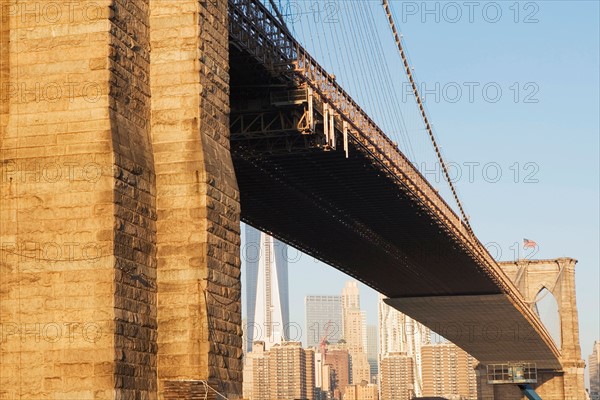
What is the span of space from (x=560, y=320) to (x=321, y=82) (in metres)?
87.7

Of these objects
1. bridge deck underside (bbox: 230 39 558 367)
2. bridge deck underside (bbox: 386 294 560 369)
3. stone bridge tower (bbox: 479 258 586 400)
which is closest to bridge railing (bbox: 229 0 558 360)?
bridge deck underside (bbox: 230 39 558 367)

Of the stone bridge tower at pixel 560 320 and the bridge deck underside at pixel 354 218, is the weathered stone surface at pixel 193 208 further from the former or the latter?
the stone bridge tower at pixel 560 320

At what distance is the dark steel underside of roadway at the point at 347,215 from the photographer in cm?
4775

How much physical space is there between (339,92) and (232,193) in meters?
18.9

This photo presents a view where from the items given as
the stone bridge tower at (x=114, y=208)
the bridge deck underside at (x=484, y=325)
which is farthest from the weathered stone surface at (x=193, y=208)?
the bridge deck underside at (x=484, y=325)

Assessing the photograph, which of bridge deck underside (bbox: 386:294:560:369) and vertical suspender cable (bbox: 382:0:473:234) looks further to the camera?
bridge deck underside (bbox: 386:294:560:369)

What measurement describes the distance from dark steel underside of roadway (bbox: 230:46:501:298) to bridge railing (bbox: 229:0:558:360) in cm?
49

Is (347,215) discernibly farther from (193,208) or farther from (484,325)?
(193,208)

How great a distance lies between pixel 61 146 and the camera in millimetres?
22641

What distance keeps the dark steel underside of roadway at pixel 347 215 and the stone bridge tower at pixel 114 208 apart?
10.6 m

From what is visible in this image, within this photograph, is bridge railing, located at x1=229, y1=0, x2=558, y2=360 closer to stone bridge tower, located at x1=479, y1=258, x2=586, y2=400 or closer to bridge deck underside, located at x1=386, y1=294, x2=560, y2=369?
bridge deck underside, located at x1=386, y1=294, x2=560, y2=369

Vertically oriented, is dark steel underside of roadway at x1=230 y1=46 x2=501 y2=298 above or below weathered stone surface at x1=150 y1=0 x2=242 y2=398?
above

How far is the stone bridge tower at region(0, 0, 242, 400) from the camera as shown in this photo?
71.9ft

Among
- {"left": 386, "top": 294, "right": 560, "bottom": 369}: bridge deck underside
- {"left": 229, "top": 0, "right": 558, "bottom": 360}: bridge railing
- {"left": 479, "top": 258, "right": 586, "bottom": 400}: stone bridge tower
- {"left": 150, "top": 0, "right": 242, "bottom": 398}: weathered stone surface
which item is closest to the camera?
{"left": 150, "top": 0, "right": 242, "bottom": 398}: weathered stone surface
